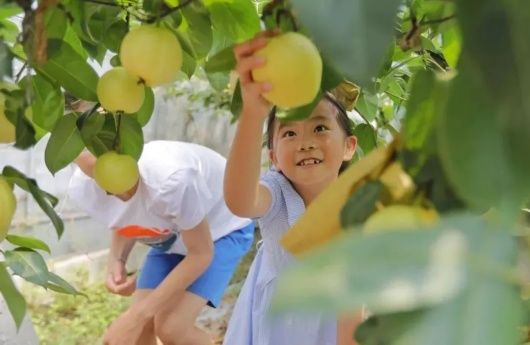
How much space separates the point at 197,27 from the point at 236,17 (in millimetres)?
35

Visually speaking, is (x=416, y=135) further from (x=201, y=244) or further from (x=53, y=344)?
(x=53, y=344)

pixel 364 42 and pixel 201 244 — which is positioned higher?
pixel 364 42

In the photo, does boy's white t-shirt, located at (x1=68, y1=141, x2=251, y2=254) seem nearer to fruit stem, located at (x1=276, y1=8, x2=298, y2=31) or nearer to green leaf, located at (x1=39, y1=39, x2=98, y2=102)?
green leaf, located at (x1=39, y1=39, x2=98, y2=102)

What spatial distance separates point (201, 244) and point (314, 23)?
1604 millimetres

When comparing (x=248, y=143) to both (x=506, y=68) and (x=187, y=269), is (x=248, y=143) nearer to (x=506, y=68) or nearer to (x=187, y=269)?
(x=506, y=68)

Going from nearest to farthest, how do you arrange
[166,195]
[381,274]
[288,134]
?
1. [381,274]
2. [288,134]
3. [166,195]

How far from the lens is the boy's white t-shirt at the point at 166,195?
183 centimetres

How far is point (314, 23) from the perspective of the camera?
0.30 meters

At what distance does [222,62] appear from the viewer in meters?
0.56

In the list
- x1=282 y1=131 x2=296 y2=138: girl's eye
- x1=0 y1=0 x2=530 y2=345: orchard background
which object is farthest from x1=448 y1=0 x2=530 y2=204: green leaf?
x1=282 y1=131 x2=296 y2=138: girl's eye

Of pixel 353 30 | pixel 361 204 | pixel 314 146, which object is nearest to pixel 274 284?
pixel 314 146

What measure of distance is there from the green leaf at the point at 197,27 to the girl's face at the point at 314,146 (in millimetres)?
601

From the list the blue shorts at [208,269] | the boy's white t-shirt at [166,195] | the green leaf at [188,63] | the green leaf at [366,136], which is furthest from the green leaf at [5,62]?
the blue shorts at [208,269]

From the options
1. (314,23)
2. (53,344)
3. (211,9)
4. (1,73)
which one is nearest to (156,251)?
(53,344)
